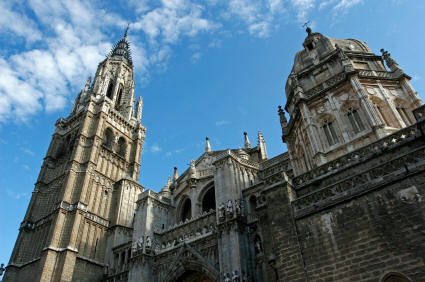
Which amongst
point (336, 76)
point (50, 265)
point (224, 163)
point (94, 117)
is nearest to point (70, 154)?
point (94, 117)

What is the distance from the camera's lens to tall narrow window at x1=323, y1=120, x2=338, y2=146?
53.1ft

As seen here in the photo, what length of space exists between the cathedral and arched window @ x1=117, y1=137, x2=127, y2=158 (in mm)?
150

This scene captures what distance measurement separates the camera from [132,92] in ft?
145

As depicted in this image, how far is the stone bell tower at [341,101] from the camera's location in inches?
600

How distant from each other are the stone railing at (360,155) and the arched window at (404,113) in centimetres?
421

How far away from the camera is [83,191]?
28656 mm

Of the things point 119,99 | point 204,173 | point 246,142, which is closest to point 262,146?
point 246,142

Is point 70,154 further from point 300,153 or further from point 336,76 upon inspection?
point 336,76

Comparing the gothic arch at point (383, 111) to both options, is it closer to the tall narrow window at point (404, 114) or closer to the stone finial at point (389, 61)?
the tall narrow window at point (404, 114)

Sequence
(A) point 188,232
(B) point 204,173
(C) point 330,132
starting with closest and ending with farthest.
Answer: (C) point 330,132 → (A) point 188,232 → (B) point 204,173

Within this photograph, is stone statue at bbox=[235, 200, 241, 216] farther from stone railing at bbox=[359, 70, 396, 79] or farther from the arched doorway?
stone railing at bbox=[359, 70, 396, 79]

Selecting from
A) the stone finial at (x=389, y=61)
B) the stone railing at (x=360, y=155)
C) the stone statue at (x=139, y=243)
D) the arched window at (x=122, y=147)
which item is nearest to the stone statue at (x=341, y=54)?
the stone finial at (x=389, y=61)

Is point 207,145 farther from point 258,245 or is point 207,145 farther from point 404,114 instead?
point 404,114

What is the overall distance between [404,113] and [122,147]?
97.4 ft
